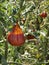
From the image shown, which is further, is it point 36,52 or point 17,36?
point 36,52

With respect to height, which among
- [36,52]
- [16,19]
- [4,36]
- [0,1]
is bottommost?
[36,52]

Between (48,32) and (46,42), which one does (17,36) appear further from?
(46,42)

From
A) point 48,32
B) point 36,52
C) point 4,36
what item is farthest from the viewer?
point 36,52

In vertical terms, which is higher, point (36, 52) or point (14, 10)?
point (14, 10)

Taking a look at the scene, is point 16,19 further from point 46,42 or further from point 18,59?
point 46,42

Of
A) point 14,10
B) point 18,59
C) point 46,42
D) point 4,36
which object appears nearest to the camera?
point 14,10

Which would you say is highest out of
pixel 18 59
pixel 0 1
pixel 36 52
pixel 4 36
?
pixel 0 1

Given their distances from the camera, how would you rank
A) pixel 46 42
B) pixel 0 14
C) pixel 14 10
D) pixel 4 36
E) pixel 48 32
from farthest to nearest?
pixel 46 42 → pixel 48 32 → pixel 4 36 → pixel 14 10 → pixel 0 14

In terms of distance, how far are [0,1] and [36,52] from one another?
7.37ft

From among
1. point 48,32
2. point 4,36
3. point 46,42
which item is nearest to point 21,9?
point 4,36

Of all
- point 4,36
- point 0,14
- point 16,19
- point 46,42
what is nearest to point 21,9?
point 16,19

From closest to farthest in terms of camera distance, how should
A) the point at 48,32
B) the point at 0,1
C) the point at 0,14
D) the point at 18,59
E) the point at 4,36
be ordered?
the point at 0,14 → the point at 0,1 → the point at 4,36 → the point at 18,59 → the point at 48,32

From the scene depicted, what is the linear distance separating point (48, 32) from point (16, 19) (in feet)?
5.35

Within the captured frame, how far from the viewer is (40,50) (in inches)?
148
